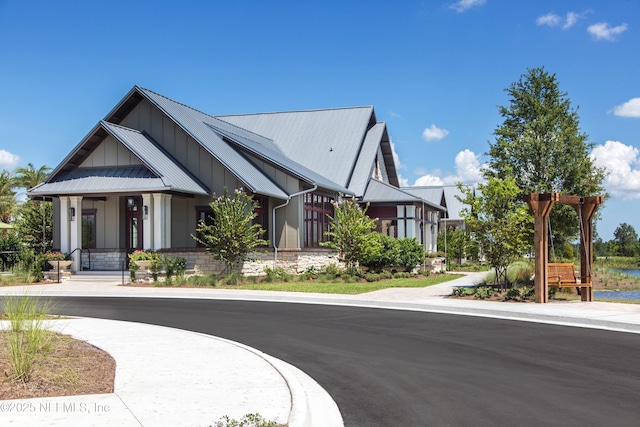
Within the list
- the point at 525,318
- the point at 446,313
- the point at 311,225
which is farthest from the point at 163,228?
the point at 525,318

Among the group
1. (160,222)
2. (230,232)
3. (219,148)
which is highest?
(219,148)

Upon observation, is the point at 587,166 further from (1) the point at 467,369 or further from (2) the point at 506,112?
(1) the point at 467,369

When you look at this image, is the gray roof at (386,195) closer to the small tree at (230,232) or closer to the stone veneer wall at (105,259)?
the small tree at (230,232)

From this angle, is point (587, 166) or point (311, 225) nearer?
point (587, 166)

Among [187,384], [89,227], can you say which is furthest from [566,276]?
[89,227]

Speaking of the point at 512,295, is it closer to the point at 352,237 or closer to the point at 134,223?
the point at 352,237

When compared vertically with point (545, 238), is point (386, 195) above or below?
above

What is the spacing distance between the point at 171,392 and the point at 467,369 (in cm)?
422

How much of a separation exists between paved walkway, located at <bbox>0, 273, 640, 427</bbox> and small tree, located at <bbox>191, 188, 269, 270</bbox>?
11.7 meters

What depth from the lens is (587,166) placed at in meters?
28.1

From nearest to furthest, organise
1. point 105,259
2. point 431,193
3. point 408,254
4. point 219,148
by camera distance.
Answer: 1. point 105,259
2. point 219,148
3. point 408,254
4. point 431,193

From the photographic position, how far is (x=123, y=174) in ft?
89.8

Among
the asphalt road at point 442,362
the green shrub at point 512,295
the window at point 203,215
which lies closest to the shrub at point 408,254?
the window at point 203,215

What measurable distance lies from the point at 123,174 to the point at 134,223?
3.23 metres
